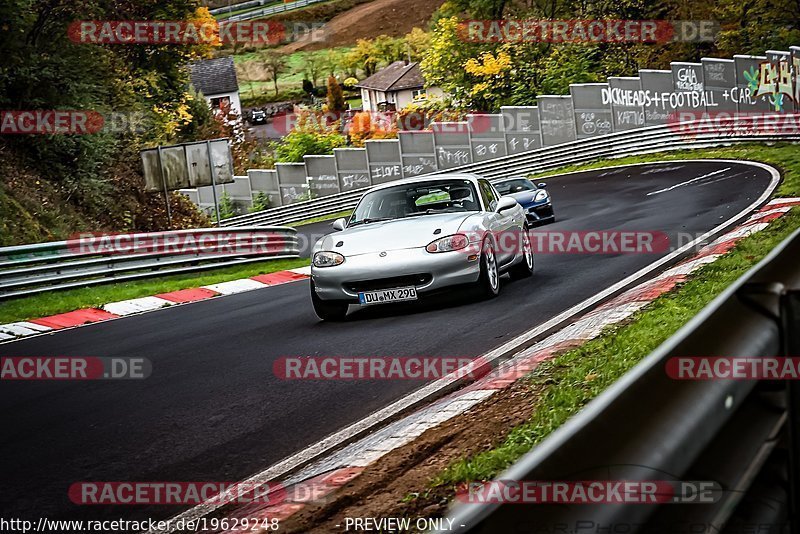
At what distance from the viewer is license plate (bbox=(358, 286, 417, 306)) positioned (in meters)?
10.3

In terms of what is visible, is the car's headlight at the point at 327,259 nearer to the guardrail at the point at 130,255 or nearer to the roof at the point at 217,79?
the guardrail at the point at 130,255

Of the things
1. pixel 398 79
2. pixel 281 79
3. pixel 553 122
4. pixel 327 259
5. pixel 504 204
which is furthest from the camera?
pixel 281 79

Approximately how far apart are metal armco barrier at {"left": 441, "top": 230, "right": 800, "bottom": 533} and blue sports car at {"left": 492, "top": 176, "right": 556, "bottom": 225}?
62.8 feet

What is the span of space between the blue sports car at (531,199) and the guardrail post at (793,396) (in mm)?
19435

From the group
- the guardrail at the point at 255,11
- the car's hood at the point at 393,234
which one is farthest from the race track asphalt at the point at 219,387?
the guardrail at the point at 255,11

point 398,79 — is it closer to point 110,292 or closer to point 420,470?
point 110,292

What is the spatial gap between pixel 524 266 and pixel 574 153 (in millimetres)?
28957

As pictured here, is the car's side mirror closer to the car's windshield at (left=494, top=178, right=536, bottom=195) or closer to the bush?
the car's windshield at (left=494, top=178, right=536, bottom=195)

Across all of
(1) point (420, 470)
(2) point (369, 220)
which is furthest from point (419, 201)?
(1) point (420, 470)

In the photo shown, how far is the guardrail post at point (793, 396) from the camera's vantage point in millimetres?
2850

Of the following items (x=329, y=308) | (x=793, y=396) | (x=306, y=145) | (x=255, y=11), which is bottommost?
(x=306, y=145)

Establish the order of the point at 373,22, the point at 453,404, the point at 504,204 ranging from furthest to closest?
the point at 373,22 → the point at 504,204 → the point at 453,404

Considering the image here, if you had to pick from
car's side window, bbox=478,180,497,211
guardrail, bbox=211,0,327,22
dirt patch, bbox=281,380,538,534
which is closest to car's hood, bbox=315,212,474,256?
car's side window, bbox=478,180,497,211

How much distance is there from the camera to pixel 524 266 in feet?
41.5
